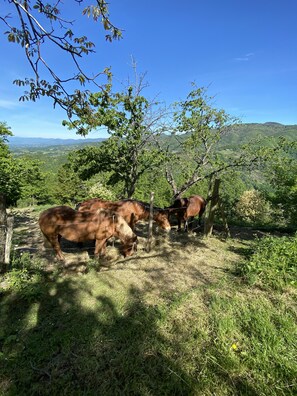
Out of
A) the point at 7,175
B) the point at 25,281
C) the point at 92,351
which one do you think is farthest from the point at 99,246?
the point at 7,175

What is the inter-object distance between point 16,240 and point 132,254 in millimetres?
4725

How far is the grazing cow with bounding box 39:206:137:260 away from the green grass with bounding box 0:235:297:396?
1568 mm

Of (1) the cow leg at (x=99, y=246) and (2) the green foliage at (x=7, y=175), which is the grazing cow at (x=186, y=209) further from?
(2) the green foliage at (x=7, y=175)

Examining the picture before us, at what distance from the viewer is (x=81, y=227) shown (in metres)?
→ 7.04

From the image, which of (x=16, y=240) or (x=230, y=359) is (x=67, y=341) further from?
(x=16, y=240)

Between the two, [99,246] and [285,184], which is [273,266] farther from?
[285,184]

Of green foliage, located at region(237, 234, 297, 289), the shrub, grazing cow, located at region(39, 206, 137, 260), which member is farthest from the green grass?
the shrub

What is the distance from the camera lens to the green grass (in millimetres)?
3186

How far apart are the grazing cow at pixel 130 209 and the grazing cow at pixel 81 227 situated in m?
1.64

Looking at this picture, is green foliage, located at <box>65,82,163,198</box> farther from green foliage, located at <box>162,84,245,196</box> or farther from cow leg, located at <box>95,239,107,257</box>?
cow leg, located at <box>95,239,107,257</box>

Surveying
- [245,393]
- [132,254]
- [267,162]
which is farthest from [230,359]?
[267,162]

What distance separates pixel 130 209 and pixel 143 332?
561 cm

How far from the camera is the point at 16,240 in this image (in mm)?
8766

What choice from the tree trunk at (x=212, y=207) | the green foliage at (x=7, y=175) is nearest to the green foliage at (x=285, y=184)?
the tree trunk at (x=212, y=207)
